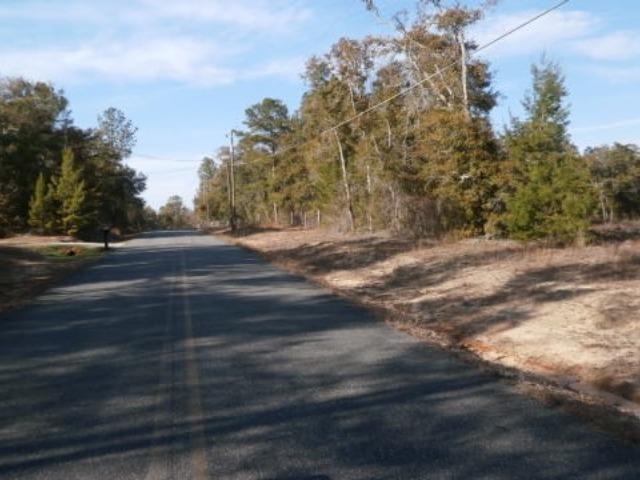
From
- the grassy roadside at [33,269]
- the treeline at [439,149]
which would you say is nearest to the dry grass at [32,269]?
the grassy roadside at [33,269]

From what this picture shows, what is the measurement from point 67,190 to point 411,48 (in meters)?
34.0

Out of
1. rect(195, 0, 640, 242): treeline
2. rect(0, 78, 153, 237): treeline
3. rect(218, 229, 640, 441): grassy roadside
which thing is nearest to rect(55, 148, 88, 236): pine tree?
rect(0, 78, 153, 237): treeline

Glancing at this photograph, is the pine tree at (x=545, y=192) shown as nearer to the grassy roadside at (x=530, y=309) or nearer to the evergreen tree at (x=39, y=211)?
the grassy roadside at (x=530, y=309)

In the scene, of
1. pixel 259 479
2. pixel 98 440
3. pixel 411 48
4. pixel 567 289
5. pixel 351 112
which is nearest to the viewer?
pixel 259 479

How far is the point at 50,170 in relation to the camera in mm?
67938

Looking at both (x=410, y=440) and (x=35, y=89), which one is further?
(x=35, y=89)

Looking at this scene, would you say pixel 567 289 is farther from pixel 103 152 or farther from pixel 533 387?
pixel 103 152

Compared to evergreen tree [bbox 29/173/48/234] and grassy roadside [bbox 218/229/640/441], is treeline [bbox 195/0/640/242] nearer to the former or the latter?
grassy roadside [bbox 218/229/640/441]

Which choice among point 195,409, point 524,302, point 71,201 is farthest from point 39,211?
point 195,409

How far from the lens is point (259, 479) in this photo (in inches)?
210

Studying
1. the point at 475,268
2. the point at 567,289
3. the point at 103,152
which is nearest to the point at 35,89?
the point at 103,152

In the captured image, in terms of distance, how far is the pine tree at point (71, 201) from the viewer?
5894 centimetres

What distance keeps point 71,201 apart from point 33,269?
33891mm

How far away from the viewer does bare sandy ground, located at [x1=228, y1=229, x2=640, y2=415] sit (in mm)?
9438
